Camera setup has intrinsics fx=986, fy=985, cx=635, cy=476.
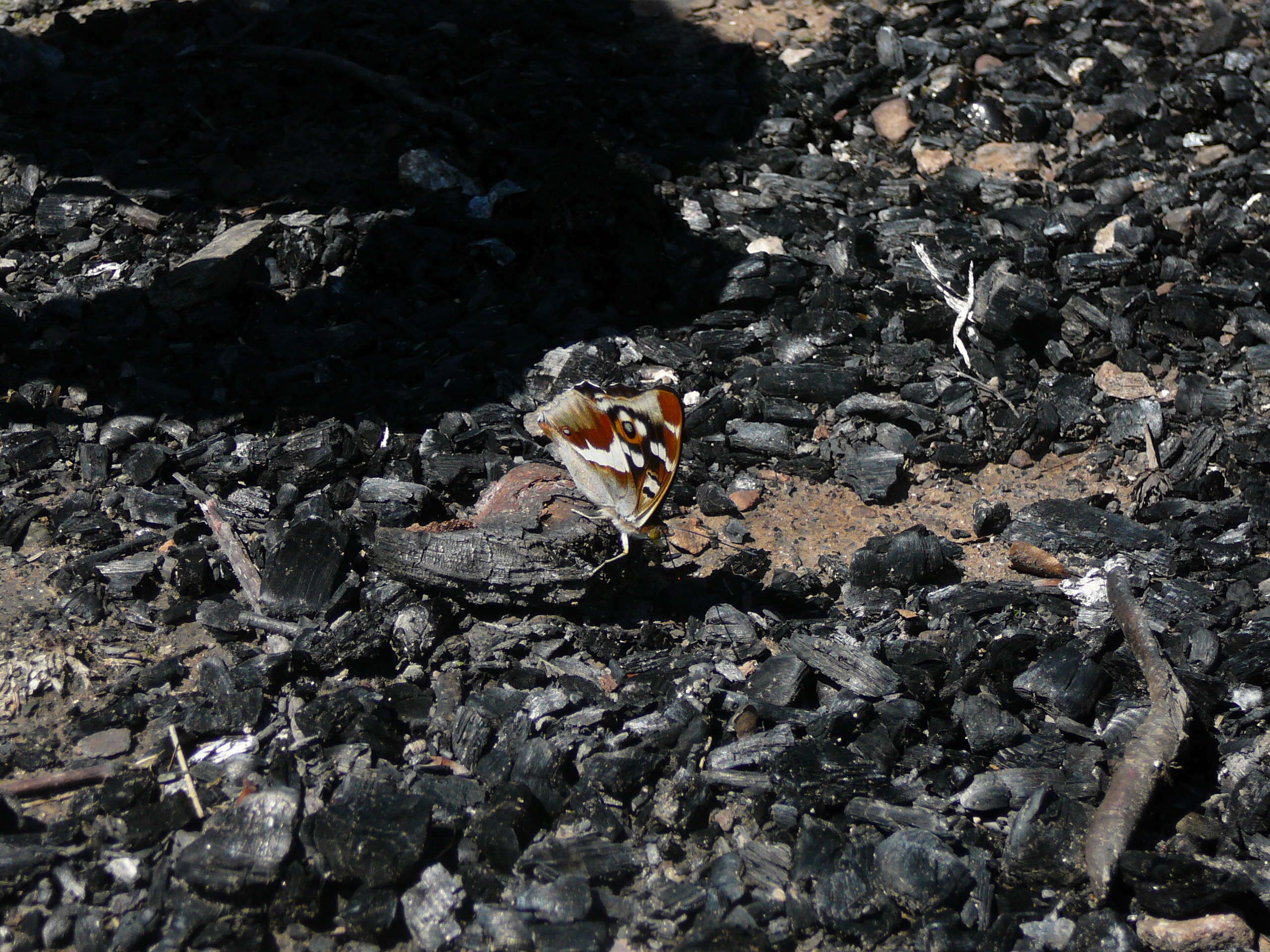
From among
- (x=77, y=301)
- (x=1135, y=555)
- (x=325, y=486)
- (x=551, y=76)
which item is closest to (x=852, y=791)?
(x=1135, y=555)

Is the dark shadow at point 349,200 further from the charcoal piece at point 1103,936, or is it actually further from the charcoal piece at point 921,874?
the charcoal piece at point 1103,936

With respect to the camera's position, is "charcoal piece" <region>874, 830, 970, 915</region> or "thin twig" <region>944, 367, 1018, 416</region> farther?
"thin twig" <region>944, 367, 1018, 416</region>

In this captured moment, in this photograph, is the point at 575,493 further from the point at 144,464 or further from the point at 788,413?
the point at 144,464

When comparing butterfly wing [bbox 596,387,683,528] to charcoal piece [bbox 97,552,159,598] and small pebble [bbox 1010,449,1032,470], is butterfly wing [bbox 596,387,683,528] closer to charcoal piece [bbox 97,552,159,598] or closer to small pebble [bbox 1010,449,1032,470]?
charcoal piece [bbox 97,552,159,598]

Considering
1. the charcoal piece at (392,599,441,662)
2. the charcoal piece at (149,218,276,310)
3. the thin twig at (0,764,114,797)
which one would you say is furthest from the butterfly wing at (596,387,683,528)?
the charcoal piece at (149,218,276,310)

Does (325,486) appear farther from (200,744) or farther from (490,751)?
(490,751)

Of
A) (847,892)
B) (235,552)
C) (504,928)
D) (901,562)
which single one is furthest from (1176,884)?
(235,552)

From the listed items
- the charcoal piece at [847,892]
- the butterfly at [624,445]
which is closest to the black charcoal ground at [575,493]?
the charcoal piece at [847,892]
